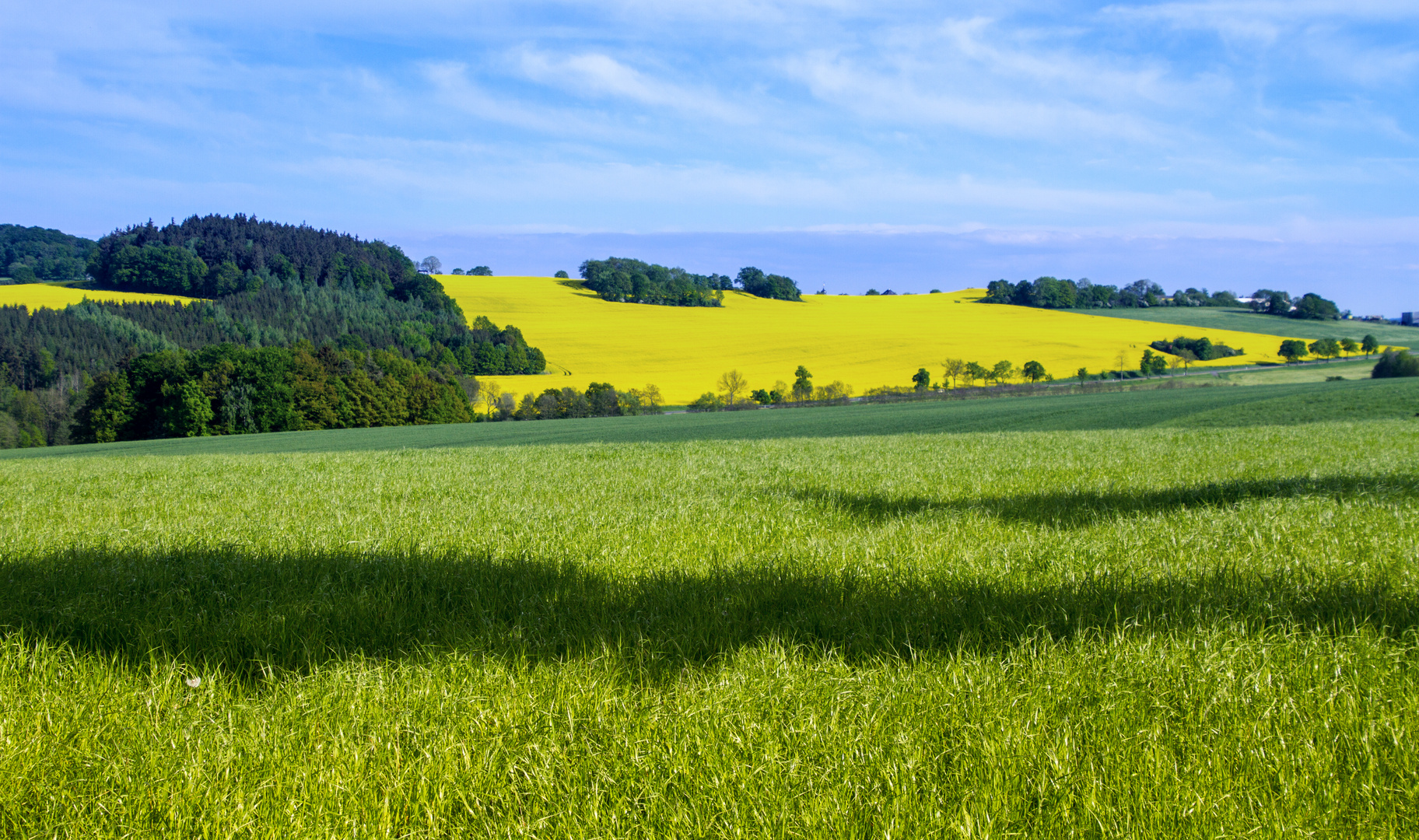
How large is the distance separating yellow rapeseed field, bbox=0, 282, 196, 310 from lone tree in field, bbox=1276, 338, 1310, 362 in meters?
151

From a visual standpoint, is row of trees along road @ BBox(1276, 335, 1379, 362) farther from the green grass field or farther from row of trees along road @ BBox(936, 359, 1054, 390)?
row of trees along road @ BBox(936, 359, 1054, 390)

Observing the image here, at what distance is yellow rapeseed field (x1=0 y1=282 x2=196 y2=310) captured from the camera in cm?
11749

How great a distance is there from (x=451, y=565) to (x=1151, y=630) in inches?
168

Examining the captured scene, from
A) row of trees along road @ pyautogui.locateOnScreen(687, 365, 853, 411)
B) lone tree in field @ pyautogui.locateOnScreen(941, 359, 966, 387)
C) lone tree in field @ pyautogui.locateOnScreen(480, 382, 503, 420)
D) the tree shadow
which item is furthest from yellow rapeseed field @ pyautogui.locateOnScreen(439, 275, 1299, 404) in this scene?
lone tree in field @ pyautogui.locateOnScreen(941, 359, 966, 387)

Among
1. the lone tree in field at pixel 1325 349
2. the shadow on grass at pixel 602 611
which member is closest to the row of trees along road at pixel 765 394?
the lone tree in field at pixel 1325 349

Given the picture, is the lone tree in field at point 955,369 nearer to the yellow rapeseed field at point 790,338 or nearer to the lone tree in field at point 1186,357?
the yellow rapeseed field at point 790,338

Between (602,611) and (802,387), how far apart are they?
75.8 meters

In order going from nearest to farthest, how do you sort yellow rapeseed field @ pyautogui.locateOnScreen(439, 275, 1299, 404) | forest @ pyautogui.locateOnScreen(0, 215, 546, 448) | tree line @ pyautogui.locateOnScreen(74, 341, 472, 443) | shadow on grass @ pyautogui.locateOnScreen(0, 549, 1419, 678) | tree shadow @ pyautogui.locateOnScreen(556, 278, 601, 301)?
shadow on grass @ pyautogui.locateOnScreen(0, 549, 1419, 678) < tree line @ pyautogui.locateOnScreen(74, 341, 472, 443) < forest @ pyautogui.locateOnScreen(0, 215, 546, 448) < yellow rapeseed field @ pyautogui.locateOnScreen(439, 275, 1299, 404) < tree shadow @ pyautogui.locateOnScreen(556, 278, 601, 301)

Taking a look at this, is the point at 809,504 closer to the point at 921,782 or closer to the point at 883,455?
the point at 921,782

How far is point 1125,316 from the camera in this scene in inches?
4744

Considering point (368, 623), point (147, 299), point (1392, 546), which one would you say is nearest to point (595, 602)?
point (368, 623)

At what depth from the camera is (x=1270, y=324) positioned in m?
111

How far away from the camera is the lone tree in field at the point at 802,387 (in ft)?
256

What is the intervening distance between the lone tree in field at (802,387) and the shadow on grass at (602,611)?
72418mm
